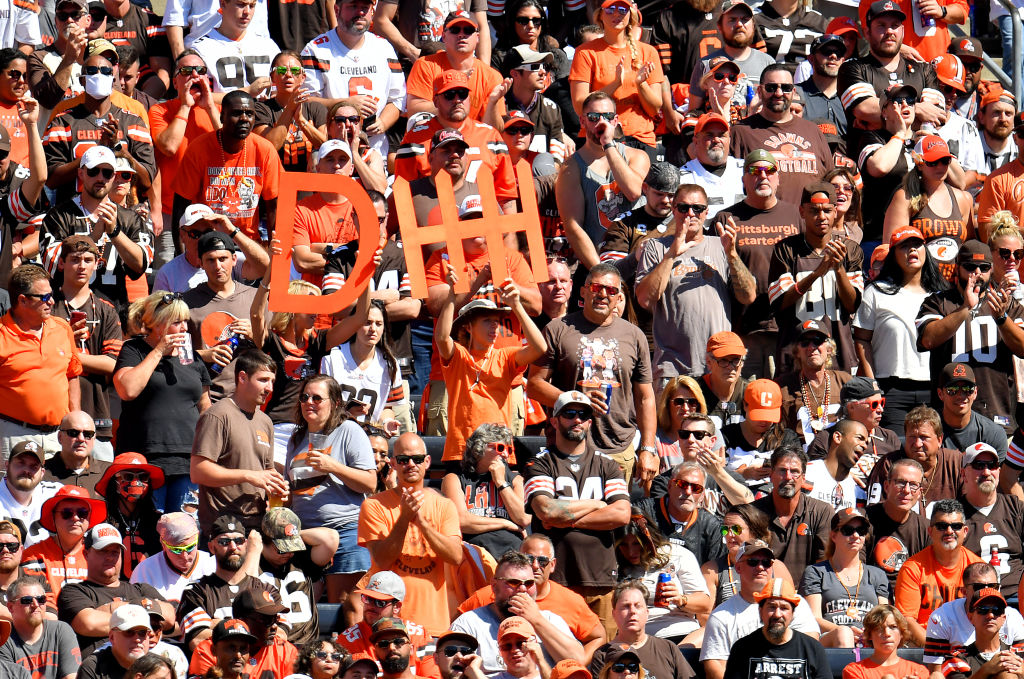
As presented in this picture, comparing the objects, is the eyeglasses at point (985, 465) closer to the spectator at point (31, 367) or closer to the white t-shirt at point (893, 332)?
the white t-shirt at point (893, 332)

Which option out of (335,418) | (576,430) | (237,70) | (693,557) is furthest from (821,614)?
(237,70)

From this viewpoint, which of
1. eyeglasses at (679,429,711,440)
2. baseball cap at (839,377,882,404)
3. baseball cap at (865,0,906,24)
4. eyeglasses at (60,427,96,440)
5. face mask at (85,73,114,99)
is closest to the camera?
eyeglasses at (60,427,96,440)

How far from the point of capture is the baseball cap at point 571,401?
13.5m

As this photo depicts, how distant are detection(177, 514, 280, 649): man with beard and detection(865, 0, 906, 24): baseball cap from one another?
25.3ft

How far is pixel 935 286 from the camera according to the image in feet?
50.8

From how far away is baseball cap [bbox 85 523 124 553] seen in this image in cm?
1209

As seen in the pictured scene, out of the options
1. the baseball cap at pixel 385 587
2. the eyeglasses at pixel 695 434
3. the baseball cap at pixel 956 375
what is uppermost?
the eyeglasses at pixel 695 434

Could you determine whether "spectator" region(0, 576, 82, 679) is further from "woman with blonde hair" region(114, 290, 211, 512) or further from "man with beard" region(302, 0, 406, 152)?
"man with beard" region(302, 0, 406, 152)

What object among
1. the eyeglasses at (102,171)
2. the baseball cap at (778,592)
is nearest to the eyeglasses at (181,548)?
the baseball cap at (778,592)

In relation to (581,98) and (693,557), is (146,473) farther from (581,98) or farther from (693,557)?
(581,98)

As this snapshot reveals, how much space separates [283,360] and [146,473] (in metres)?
1.58

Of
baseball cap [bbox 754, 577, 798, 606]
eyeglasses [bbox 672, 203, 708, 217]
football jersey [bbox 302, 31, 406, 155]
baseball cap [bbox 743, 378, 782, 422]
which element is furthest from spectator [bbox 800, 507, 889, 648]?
football jersey [bbox 302, 31, 406, 155]

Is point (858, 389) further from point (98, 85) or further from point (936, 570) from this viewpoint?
point (98, 85)

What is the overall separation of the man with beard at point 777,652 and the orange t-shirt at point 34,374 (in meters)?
4.27
